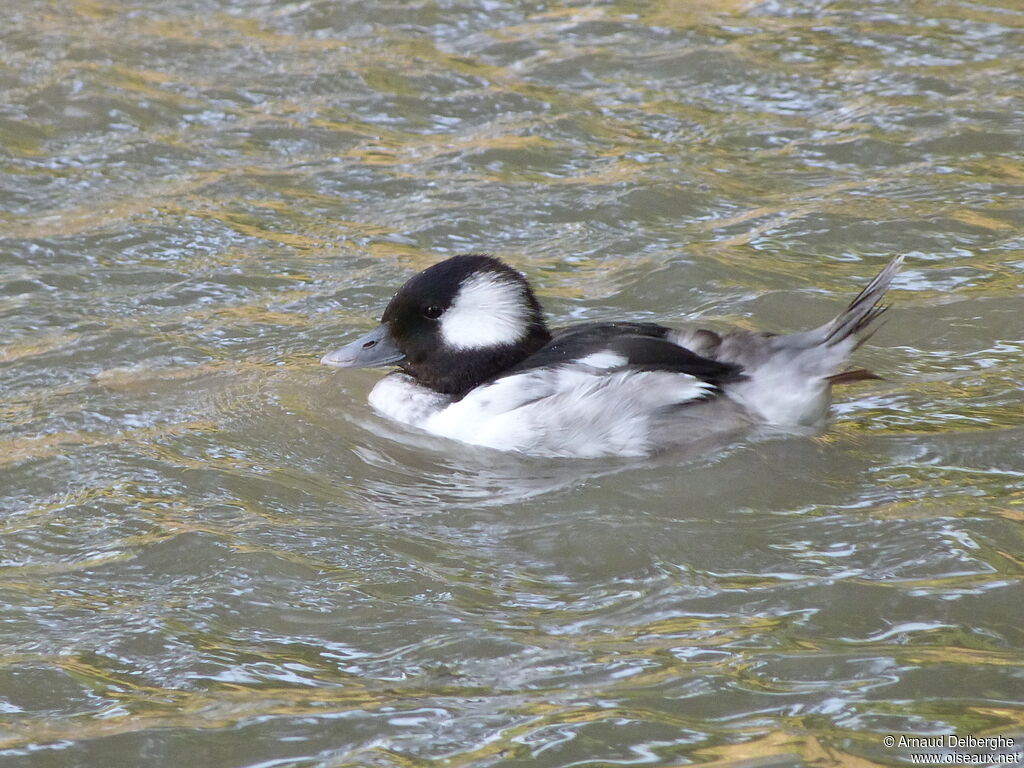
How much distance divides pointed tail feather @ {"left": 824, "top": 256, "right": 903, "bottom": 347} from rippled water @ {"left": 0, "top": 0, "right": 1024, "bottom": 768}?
0.44 metres

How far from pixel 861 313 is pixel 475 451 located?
165 cm

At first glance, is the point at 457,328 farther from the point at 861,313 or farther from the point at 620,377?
the point at 861,313

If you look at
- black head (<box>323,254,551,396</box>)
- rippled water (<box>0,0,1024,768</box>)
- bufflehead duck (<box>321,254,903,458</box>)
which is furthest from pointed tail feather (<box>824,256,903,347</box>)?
black head (<box>323,254,551,396</box>)

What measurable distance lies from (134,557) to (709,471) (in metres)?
2.16

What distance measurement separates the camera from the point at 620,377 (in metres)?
5.73

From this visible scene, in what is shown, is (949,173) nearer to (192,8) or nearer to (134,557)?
(134,557)

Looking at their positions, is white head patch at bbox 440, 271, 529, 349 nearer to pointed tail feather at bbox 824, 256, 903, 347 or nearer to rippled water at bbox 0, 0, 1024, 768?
rippled water at bbox 0, 0, 1024, 768

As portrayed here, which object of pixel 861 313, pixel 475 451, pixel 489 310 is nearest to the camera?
pixel 861 313

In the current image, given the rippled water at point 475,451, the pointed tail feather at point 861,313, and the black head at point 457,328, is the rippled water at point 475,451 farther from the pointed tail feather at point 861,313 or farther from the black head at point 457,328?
the pointed tail feather at point 861,313

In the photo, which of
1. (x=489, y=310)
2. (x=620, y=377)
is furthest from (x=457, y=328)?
(x=620, y=377)

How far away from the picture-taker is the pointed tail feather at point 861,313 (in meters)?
5.57

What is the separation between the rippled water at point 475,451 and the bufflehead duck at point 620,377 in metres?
0.18

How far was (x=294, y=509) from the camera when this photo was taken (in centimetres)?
542

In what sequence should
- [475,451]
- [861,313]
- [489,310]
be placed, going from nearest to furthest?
[861,313]
[475,451]
[489,310]
